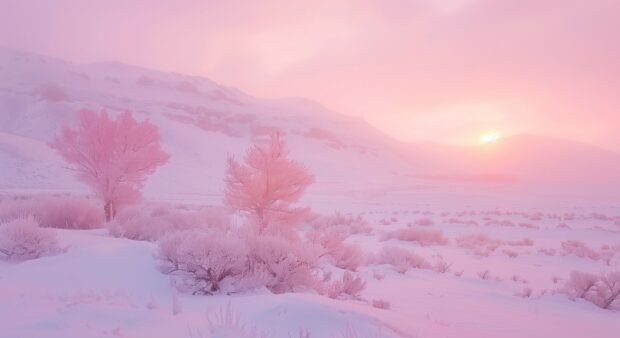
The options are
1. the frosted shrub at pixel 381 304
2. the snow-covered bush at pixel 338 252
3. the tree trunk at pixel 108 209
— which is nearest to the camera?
the frosted shrub at pixel 381 304

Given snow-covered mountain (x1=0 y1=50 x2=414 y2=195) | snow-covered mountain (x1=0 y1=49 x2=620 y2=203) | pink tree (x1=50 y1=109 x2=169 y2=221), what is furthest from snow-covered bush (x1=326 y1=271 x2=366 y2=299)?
snow-covered mountain (x1=0 y1=50 x2=414 y2=195)

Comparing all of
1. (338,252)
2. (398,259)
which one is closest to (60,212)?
(338,252)

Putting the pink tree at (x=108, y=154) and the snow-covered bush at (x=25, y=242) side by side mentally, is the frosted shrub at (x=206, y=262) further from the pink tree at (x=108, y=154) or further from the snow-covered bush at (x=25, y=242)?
the pink tree at (x=108, y=154)

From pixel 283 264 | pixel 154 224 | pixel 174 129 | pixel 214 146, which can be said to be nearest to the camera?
pixel 283 264

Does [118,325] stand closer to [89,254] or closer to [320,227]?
[89,254]

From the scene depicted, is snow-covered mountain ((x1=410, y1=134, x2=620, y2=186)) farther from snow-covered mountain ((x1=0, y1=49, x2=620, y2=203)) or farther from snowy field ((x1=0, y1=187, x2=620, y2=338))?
snowy field ((x1=0, y1=187, x2=620, y2=338))

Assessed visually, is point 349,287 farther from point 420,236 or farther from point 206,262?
point 420,236

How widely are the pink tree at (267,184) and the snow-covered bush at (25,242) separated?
4.98 meters

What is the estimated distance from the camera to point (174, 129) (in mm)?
61938

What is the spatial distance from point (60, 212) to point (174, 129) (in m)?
50.0

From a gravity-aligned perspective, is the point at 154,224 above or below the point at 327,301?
above

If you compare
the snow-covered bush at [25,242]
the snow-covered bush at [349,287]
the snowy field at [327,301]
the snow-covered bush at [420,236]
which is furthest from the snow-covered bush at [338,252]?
the snow-covered bush at [420,236]

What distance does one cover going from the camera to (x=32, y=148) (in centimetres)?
3875

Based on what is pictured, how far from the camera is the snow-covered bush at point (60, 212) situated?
516 inches
